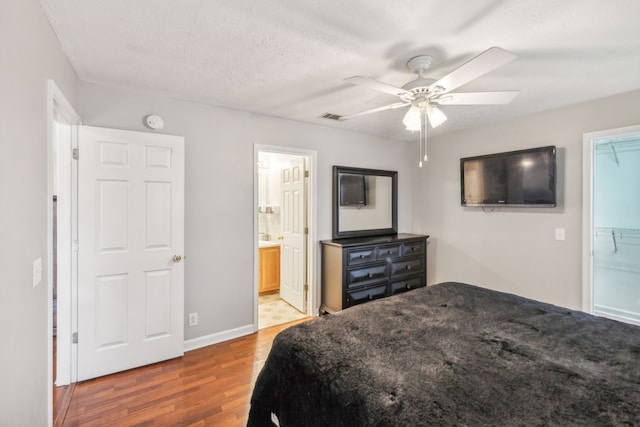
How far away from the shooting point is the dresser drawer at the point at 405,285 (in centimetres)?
358

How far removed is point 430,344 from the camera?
140 cm

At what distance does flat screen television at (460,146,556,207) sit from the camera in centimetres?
293

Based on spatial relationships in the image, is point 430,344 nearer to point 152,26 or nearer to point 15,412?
point 15,412

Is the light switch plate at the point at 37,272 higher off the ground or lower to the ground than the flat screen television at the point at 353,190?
lower

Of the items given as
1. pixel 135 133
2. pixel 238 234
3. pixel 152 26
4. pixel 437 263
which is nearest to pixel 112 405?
pixel 238 234

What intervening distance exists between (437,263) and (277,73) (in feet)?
10.9

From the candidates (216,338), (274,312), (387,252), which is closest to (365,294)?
(387,252)

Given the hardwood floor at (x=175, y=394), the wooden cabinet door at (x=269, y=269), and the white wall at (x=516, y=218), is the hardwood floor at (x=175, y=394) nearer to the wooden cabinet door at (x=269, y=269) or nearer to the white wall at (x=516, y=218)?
the wooden cabinet door at (x=269, y=269)

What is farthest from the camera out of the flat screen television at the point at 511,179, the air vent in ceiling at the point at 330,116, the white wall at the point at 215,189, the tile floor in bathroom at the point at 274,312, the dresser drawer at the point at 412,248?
the dresser drawer at the point at 412,248

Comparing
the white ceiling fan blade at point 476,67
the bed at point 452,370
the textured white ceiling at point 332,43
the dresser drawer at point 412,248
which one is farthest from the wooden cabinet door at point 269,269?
the white ceiling fan blade at point 476,67

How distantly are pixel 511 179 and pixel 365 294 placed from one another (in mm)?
2102

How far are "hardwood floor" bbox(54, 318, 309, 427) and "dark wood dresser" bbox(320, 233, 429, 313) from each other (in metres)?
1.09

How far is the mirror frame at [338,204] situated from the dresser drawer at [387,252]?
46 centimetres

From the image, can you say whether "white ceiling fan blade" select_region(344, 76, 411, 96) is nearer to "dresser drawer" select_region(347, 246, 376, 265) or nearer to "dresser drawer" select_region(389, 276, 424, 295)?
"dresser drawer" select_region(347, 246, 376, 265)
